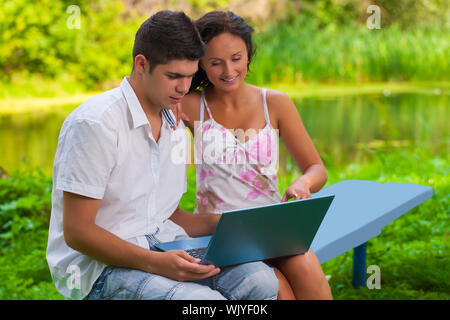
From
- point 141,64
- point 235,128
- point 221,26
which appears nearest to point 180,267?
point 141,64

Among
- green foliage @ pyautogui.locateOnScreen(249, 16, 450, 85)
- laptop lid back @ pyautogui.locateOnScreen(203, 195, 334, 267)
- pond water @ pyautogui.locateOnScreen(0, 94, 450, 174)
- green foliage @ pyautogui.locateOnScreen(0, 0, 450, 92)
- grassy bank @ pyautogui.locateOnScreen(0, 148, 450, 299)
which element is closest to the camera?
laptop lid back @ pyautogui.locateOnScreen(203, 195, 334, 267)

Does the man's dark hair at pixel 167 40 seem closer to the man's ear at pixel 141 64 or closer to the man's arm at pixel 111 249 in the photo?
the man's ear at pixel 141 64

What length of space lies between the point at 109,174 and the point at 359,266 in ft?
5.60

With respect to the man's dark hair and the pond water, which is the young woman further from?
the pond water

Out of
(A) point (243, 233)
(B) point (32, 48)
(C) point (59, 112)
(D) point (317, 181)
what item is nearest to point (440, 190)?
(D) point (317, 181)

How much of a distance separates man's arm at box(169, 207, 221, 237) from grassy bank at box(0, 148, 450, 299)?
1.05 m

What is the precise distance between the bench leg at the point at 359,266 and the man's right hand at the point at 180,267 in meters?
1.47

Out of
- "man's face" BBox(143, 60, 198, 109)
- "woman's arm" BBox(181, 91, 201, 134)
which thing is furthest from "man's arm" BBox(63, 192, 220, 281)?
"woman's arm" BBox(181, 91, 201, 134)

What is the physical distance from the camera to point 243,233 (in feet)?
5.49

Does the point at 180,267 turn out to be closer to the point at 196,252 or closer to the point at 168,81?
the point at 196,252

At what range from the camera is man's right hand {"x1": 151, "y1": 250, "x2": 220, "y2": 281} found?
66.6 inches

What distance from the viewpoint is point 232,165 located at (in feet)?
7.74

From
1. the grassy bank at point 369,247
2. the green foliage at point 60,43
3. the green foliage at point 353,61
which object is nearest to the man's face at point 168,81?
the grassy bank at point 369,247

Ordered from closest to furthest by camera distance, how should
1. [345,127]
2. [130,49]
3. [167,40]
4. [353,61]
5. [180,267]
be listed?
1. [180,267]
2. [167,40]
3. [345,127]
4. [353,61]
5. [130,49]
